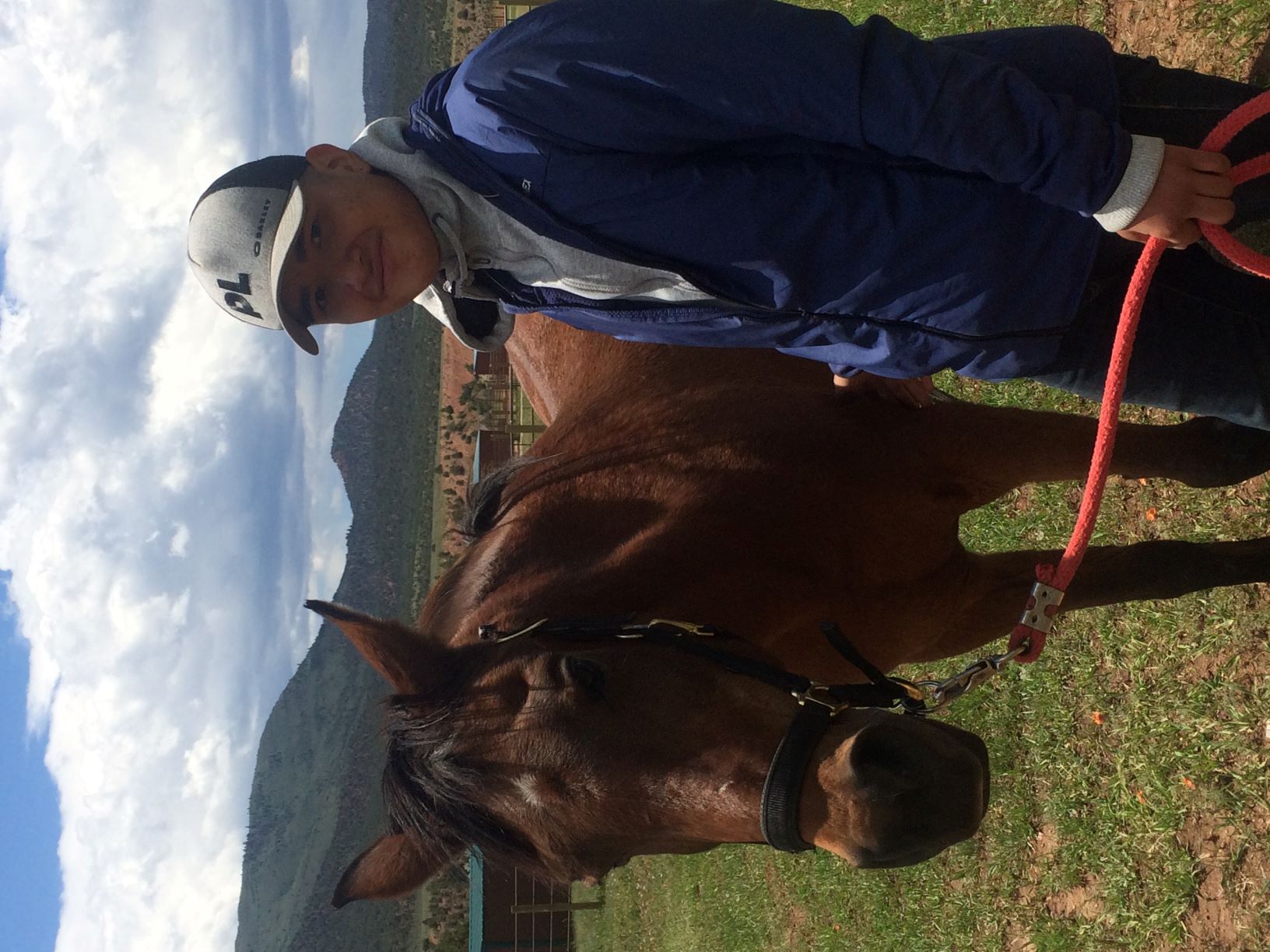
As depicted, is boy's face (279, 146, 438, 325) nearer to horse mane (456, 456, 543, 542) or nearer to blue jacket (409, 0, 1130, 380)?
blue jacket (409, 0, 1130, 380)

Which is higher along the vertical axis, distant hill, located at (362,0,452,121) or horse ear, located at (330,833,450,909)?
horse ear, located at (330,833,450,909)

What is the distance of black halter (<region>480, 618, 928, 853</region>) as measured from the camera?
1906mm

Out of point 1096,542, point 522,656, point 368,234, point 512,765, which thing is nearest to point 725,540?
point 522,656

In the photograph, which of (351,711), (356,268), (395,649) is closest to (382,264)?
(356,268)

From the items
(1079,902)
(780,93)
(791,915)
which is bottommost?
(791,915)

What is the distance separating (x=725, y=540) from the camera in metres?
2.58

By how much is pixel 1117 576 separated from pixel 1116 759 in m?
1.24

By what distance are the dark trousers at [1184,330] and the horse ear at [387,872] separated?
82.0 inches

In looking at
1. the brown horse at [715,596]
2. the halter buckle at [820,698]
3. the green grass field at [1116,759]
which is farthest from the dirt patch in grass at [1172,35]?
the halter buckle at [820,698]

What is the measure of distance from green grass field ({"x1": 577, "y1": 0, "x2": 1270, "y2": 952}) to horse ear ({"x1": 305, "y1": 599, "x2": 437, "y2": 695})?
281 centimetres

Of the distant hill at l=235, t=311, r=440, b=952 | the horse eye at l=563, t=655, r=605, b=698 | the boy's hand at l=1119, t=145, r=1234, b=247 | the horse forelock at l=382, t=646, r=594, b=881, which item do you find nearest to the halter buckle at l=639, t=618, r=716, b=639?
the horse eye at l=563, t=655, r=605, b=698

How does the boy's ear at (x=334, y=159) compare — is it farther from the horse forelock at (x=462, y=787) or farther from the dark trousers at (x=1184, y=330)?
the dark trousers at (x=1184, y=330)

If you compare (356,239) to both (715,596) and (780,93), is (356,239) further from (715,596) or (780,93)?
(715,596)

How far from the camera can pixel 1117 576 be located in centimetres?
294
